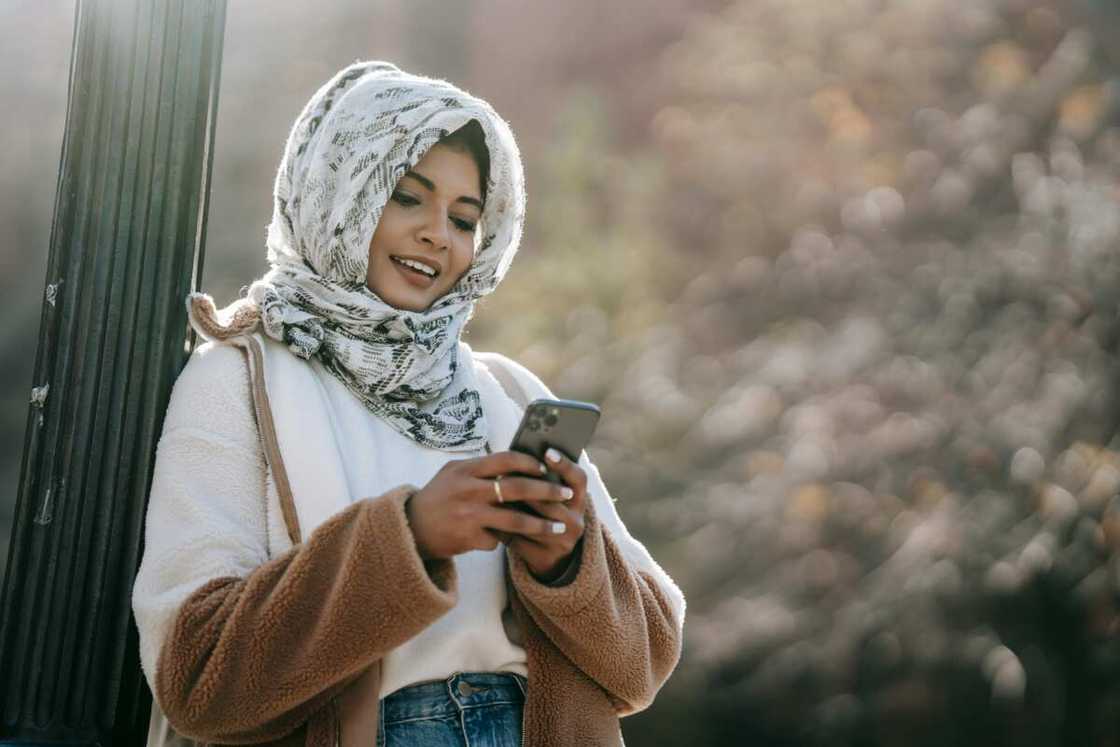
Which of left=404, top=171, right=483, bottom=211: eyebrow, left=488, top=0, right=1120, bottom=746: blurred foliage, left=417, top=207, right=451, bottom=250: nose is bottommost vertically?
left=488, top=0, right=1120, bottom=746: blurred foliage

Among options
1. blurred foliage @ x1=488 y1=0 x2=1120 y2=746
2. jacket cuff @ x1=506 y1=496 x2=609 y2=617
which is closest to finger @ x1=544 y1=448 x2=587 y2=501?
jacket cuff @ x1=506 y1=496 x2=609 y2=617

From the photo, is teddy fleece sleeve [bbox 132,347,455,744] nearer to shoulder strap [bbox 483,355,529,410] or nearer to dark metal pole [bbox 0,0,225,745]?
dark metal pole [bbox 0,0,225,745]

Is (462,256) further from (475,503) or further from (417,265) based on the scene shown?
(475,503)

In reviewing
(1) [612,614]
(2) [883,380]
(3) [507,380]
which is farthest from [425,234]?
(2) [883,380]

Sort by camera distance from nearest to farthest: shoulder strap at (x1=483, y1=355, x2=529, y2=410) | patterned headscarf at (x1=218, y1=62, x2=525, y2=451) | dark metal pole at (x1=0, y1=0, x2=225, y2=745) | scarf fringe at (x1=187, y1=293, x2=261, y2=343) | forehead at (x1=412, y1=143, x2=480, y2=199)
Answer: dark metal pole at (x1=0, y1=0, x2=225, y2=745)
scarf fringe at (x1=187, y1=293, x2=261, y2=343)
patterned headscarf at (x1=218, y1=62, x2=525, y2=451)
forehead at (x1=412, y1=143, x2=480, y2=199)
shoulder strap at (x1=483, y1=355, x2=529, y2=410)

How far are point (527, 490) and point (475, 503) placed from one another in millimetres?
59

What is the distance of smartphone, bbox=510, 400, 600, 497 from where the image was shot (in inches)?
59.7

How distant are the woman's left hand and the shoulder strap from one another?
497 mm

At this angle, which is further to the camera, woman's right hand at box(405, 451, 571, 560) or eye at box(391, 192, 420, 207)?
eye at box(391, 192, 420, 207)

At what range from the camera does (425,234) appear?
1993mm

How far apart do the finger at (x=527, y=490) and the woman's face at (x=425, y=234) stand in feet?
1.81

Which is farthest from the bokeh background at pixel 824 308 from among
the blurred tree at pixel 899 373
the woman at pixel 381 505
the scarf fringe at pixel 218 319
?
the scarf fringe at pixel 218 319

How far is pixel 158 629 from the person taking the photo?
5.20 feet

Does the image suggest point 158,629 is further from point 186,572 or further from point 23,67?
point 23,67
